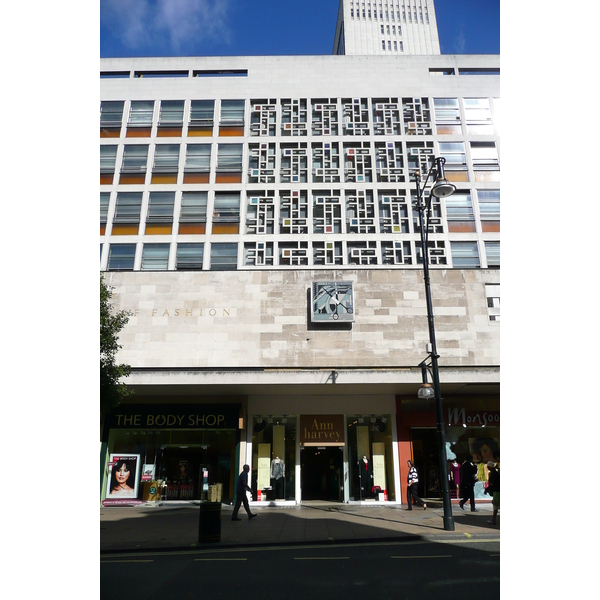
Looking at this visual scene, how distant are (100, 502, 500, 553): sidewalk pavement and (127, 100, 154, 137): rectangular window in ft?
70.3

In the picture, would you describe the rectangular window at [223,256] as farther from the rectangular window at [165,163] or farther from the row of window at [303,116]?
the row of window at [303,116]

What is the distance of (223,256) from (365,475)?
13.7 meters

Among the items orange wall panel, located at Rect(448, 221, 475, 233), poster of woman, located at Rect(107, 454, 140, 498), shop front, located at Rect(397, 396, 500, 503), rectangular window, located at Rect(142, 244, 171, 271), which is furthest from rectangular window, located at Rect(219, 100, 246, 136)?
poster of woman, located at Rect(107, 454, 140, 498)

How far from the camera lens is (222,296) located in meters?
23.1

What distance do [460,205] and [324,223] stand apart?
815 centimetres

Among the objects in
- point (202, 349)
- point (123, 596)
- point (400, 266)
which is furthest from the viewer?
point (400, 266)

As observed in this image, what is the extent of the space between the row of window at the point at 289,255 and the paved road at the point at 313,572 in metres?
17.0

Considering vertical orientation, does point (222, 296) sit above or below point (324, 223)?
below

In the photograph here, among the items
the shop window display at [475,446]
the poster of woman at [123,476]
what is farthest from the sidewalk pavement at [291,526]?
the shop window display at [475,446]

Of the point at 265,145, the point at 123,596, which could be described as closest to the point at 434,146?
the point at 265,145

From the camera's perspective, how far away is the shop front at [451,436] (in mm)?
20797

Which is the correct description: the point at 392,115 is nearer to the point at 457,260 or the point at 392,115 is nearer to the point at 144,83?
the point at 457,260

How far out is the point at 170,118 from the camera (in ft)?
96.7
